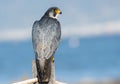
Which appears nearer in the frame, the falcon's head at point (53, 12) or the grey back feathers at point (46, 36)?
the grey back feathers at point (46, 36)

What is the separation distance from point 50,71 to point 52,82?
177mm

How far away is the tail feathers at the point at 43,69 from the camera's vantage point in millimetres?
10898

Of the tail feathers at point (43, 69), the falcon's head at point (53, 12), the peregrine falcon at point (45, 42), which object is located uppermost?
the falcon's head at point (53, 12)

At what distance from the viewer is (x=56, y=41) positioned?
11523mm

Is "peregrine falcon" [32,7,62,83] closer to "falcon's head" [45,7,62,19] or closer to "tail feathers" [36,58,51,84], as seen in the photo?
"tail feathers" [36,58,51,84]

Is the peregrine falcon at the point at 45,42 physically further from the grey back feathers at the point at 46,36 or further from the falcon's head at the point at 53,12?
the falcon's head at the point at 53,12

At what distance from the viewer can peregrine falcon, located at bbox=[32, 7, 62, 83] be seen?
36.1ft

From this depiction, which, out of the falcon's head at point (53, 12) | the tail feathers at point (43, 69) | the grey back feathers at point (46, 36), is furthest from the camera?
the falcon's head at point (53, 12)

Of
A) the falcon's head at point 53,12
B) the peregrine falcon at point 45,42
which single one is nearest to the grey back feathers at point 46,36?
the peregrine falcon at point 45,42

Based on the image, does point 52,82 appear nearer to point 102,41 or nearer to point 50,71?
point 50,71

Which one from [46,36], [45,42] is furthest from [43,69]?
[46,36]

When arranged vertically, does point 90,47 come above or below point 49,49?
below

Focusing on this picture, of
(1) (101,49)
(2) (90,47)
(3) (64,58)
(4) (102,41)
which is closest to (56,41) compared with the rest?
(3) (64,58)

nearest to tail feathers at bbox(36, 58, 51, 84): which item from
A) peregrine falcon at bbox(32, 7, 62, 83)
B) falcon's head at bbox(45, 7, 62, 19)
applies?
peregrine falcon at bbox(32, 7, 62, 83)
